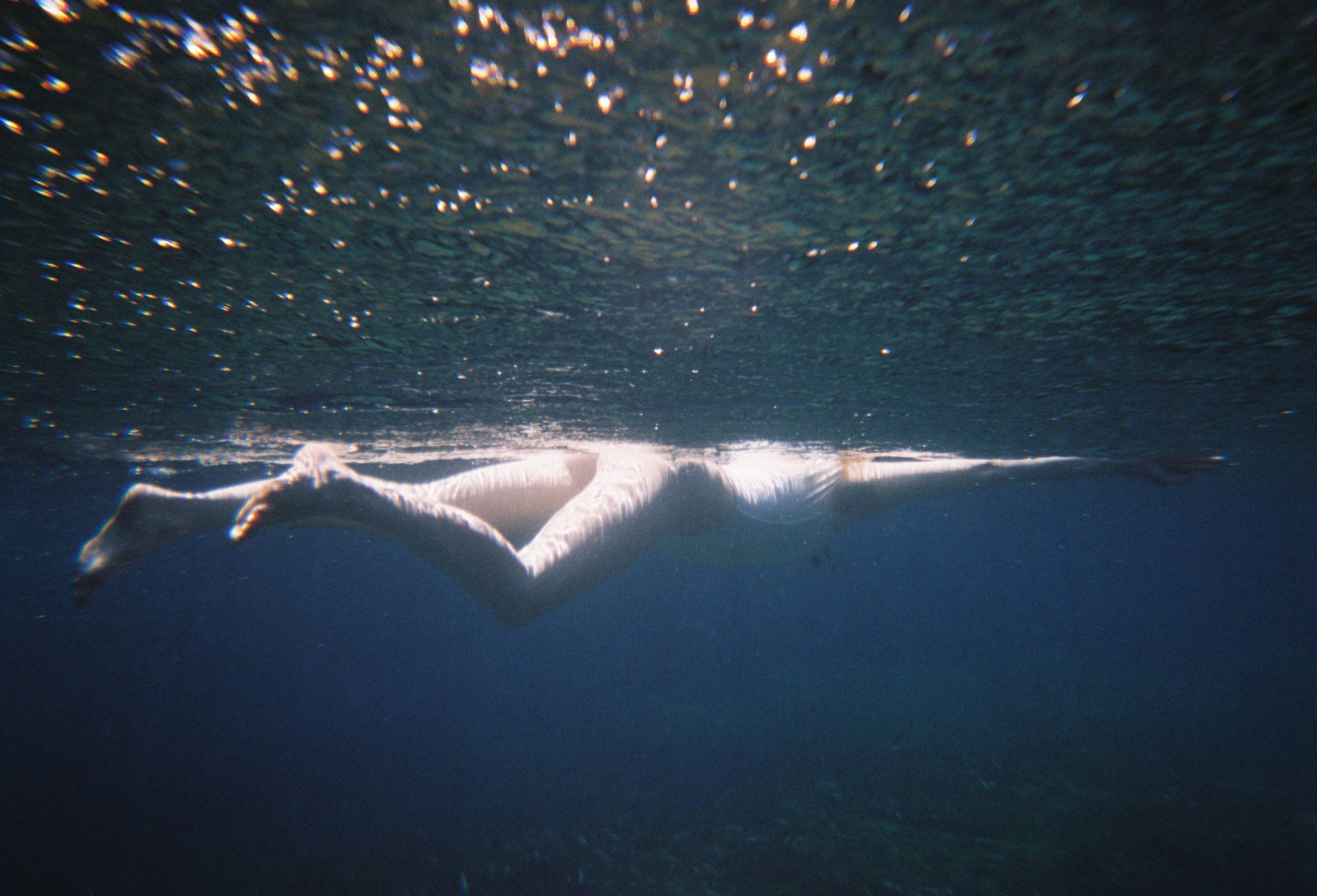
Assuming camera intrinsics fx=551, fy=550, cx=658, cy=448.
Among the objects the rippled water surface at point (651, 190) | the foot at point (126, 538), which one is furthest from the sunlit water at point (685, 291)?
the foot at point (126, 538)

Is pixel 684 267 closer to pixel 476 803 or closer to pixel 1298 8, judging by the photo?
pixel 1298 8

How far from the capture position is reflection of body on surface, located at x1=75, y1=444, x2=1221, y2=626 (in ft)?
11.8

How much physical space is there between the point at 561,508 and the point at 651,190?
4.05 meters

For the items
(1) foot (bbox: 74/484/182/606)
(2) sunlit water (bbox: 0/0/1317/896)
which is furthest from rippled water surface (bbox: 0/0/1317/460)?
(1) foot (bbox: 74/484/182/606)

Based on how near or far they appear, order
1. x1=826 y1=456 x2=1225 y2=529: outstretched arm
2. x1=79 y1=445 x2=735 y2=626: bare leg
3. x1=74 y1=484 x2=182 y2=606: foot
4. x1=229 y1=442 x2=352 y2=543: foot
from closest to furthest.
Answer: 1. x1=229 y1=442 x2=352 y2=543: foot
2. x1=79 y1=445 x2=735 y2=626: bare leg
3. x1=74 y1=484 x2=182 y2=606: foot
4. x1=826 y1=456 x2=1225 y2=529: outstretched arm

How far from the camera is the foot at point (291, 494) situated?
10.3 ft

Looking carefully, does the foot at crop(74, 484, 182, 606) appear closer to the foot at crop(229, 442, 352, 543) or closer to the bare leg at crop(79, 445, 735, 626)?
the bare leg at crop(79, 445, 735, 626)

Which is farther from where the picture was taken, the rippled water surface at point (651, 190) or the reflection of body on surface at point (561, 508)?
the reflection of body on surface at point (561, 508)

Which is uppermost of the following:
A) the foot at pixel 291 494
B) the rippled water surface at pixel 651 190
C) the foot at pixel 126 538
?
the rippled water surface at pixel 651 190

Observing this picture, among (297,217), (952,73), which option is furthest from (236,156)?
(952,73)

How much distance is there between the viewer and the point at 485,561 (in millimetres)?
3924

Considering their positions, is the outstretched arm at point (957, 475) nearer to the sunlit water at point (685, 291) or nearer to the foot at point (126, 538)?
the sunlit water at point (685, 291)

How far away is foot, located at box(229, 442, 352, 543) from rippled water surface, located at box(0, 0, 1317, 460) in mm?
1611

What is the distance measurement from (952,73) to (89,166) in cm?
453
